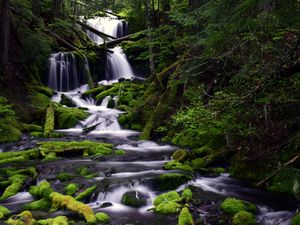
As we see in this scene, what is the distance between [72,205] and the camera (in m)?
7.86

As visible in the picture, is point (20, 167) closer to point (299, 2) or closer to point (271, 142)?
point (271, 142)

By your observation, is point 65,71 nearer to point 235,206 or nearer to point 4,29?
point 4,29

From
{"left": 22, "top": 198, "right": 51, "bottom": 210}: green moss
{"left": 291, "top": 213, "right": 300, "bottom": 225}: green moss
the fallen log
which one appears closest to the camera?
{"left": 291, "top": 213, "right": 300, "bottom": 225}: green moss

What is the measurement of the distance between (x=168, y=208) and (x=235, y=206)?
1.39 m

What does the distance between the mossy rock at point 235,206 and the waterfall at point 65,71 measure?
776 inches

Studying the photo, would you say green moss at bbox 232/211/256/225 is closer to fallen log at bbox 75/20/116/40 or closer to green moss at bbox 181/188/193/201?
green moss at bbox 181/188/193/201

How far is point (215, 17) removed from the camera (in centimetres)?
691

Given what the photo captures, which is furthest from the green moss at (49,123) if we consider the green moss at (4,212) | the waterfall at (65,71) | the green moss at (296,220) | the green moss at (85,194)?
the green moss at (296,220)

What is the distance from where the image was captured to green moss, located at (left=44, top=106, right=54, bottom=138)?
1639 cm

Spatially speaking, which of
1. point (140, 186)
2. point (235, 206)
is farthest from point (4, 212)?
point (235, 206)

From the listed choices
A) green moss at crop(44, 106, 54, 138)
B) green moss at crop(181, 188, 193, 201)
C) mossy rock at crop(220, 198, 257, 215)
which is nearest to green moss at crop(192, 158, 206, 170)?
green moss at crop(181, 188, 193, 201)

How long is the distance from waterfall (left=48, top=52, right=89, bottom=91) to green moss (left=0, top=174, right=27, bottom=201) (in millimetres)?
16313

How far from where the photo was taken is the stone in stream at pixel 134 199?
330 inches

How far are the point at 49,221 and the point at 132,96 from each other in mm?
15829
